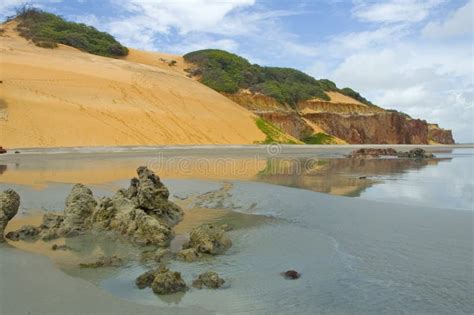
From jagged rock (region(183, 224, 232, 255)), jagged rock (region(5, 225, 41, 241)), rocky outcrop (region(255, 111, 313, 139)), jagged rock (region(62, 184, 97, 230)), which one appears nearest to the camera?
jagged rock (region(183, 224, 232, 255))

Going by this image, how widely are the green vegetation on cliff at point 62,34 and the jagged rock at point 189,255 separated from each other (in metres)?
49.0

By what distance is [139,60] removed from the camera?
60.5 metres

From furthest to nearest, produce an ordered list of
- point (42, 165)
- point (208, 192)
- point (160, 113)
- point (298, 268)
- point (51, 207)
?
point (160, 113) → point (42, 165) → point (208, 192) → point (51, 207) → point (298, 268)

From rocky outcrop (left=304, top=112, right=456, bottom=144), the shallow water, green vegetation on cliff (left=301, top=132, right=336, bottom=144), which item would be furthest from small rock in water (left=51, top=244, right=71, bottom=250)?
rocky outcrop (left=304, top=112, right=456, bottom=144)

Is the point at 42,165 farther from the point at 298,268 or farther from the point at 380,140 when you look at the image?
the point at 380,140

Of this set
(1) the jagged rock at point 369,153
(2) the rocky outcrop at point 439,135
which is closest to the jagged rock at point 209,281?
(1) the jagged rock at point 369,153

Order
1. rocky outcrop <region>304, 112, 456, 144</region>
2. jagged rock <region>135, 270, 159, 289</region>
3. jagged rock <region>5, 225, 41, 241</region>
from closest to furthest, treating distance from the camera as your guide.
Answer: jagged rock <region>135, 270, 159, 289</region> < jagged rock <region>5, 225, 41, 241</region> < rocky outcrop <region>304, 112, 456, 144</region>

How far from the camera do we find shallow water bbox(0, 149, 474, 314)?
5.21m

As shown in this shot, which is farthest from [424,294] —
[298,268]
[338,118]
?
[338,118]

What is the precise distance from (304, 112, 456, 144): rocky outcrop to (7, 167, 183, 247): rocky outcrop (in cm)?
5089

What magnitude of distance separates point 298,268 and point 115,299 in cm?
254

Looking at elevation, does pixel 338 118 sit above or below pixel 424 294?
above

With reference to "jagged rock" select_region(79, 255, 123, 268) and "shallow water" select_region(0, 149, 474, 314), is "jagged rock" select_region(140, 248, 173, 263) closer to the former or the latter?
"shallow water" select_region(0, 149, 474, 314)

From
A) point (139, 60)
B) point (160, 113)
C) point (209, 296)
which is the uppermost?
point (139, 60)
